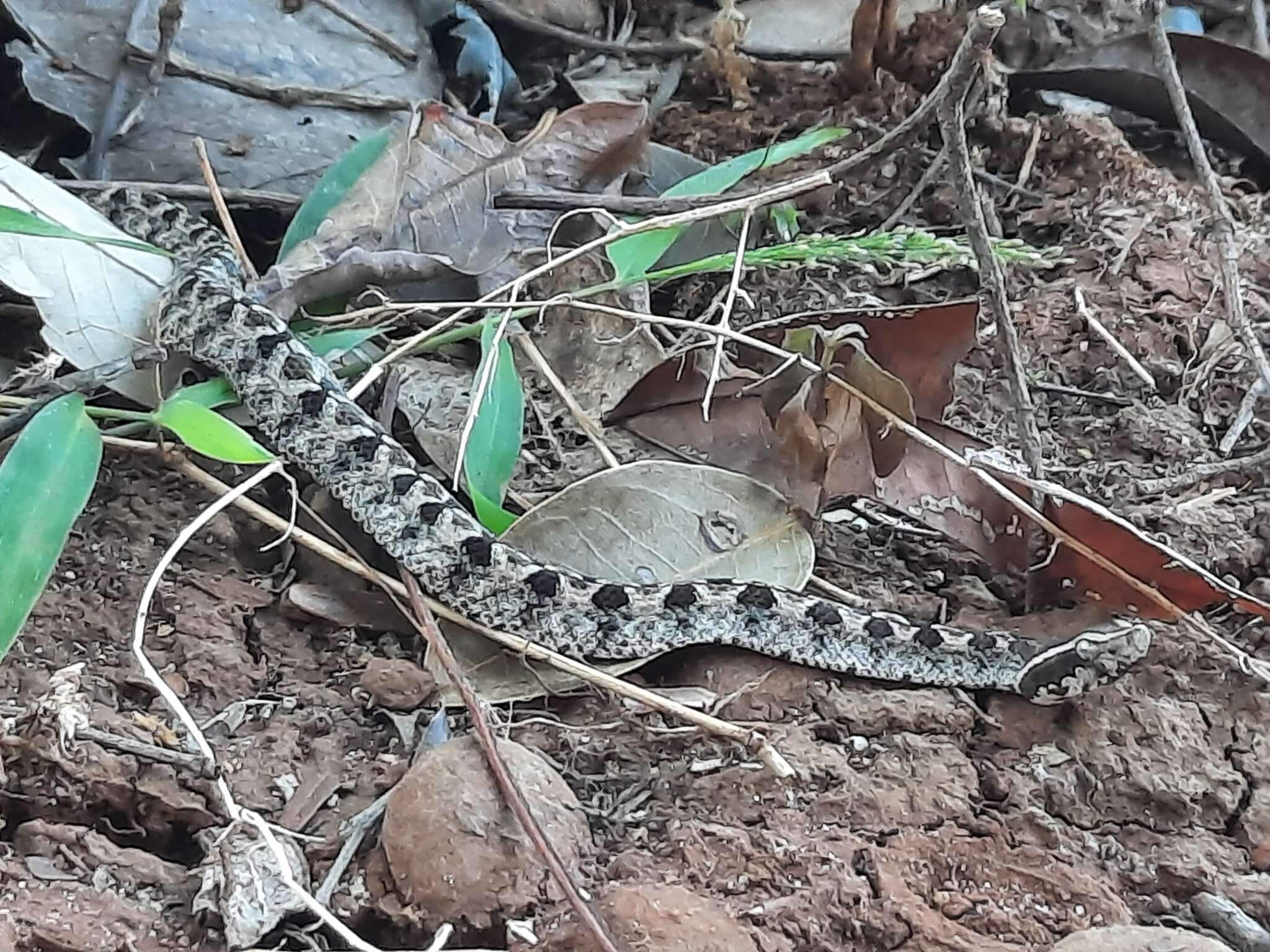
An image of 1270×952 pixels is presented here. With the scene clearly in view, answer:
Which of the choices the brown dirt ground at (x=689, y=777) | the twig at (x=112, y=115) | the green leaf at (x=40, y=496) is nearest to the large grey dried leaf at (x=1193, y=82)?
the brown dirt ground at (x=689, y=777)

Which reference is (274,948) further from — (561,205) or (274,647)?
(561,205)

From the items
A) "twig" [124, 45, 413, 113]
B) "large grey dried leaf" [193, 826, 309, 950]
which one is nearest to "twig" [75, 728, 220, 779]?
"large grey dried leaf" [193, 826, 309, 950]

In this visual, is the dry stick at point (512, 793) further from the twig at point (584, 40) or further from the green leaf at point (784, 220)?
the twig at point (584, 40)

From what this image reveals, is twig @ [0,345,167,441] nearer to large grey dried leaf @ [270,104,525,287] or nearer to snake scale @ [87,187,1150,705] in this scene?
snake scale @ [87,187,1150,705]

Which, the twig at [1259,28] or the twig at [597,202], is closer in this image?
the twig at [597,202]

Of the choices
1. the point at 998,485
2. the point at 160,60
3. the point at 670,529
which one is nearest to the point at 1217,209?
the point at 998,485

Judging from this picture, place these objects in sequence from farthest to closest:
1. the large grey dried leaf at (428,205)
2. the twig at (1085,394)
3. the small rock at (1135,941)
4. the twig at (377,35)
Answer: the twig at (377,35) < the twig at (1085,394) < the large grey dried leaf at (428,205) < the small rock at (1135,941)

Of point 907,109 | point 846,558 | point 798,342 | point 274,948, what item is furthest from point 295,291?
point 907,109
